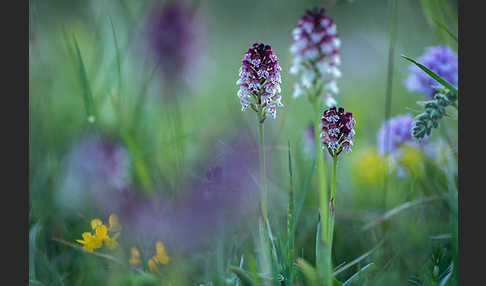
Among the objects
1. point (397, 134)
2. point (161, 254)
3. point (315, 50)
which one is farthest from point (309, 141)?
point (315, 50)

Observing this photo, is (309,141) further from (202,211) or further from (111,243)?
(111,243)

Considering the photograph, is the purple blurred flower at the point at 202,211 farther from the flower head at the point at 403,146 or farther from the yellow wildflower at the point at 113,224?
the flower head at the point at 403,146

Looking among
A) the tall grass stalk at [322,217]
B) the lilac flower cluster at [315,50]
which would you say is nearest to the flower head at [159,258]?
the tall grass stalk at [322,217]

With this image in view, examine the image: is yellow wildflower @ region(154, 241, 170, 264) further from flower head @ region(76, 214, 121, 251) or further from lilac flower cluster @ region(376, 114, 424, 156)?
lilac flower cluster @ region(376, 114, 424, 156)

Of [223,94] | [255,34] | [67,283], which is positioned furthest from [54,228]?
[255,34]

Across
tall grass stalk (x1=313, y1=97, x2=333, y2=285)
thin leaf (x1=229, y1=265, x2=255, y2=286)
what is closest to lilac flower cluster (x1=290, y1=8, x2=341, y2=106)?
tall grass stalk (x1=313, y1=97, x2=333, y2=285)
